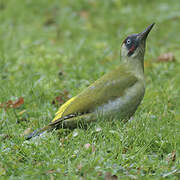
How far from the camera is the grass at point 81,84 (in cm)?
304

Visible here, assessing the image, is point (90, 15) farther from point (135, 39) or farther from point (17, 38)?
point (135, 39)

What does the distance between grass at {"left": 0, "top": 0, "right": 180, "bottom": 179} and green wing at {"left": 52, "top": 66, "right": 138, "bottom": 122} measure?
0.20 metres

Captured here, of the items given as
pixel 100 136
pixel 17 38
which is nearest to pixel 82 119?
pixel 100 136

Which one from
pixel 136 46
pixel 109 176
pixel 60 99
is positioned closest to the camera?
pixel 109 176

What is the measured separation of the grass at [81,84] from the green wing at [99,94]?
204 mm

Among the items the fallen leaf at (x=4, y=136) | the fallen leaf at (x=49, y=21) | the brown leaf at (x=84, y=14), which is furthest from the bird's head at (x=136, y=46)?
the brown leaf at (x=84, y=14)

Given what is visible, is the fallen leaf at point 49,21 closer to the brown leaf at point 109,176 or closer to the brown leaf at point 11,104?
the brown leaf at point 11,104

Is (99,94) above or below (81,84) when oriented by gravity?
above

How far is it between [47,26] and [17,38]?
1061 millimetres

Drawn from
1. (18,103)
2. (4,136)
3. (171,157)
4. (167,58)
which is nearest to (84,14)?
(167,58)

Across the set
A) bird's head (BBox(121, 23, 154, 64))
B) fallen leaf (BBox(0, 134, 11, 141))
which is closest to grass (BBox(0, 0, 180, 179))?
fallen leaf (BBox(0, 134, 11, 141))

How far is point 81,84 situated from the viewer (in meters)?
4.89

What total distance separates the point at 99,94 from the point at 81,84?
37.0 inches

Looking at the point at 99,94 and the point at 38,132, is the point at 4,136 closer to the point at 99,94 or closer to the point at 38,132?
the point at 38,132
